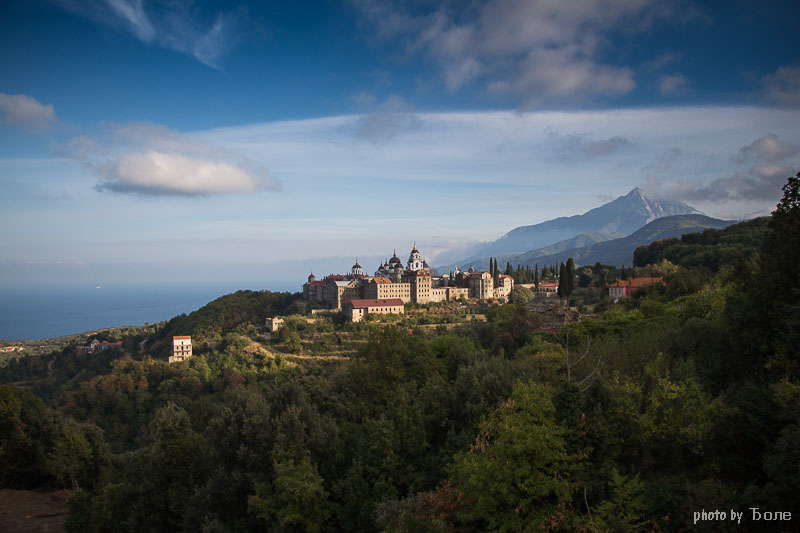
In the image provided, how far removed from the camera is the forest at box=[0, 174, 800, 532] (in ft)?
32.4

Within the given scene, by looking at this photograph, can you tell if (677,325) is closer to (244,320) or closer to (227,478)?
(227,478)

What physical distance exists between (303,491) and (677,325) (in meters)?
18.7

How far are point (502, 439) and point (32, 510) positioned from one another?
21744 mm

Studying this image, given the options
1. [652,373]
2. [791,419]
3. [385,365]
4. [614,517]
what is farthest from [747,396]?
[385,365]

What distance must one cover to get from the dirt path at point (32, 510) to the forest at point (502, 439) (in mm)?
1393

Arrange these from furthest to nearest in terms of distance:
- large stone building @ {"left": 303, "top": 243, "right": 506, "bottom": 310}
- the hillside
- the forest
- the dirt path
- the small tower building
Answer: large stone building @ {"left": 303, "top": 243, "right": 506, "bottom": 310} < the small tower building < the hillside < the dirt path < the forest

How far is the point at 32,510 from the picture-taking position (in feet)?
63.0

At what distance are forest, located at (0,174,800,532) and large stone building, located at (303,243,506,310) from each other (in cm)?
5064

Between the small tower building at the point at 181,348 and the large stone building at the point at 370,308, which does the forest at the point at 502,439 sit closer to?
the small tower building at the point at 181,348

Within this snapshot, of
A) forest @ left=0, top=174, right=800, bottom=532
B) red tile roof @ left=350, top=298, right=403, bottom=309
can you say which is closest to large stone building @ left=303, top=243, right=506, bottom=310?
A: red tile roof @ left=350, top=298, right=403, bottom=309

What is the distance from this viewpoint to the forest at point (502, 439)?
988 cm

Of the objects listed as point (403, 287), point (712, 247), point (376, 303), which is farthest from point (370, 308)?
point (712, 247)

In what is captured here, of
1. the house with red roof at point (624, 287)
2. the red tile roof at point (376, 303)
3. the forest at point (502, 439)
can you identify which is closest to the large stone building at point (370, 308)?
the red tile roof at point (376, 303)

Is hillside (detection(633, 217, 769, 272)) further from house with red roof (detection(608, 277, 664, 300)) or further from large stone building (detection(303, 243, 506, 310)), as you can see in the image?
large stone building (detection(303, 243, 506, 310))
